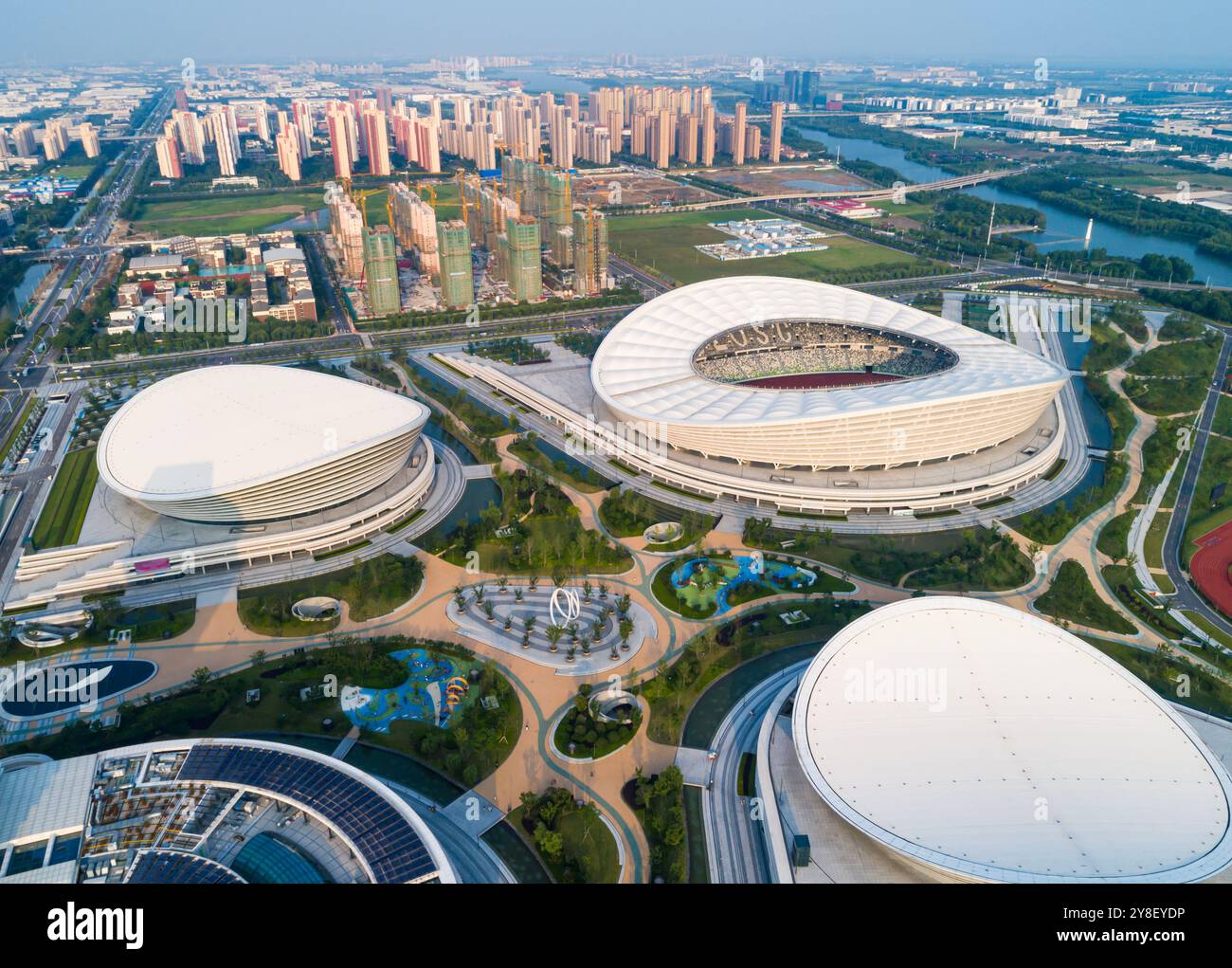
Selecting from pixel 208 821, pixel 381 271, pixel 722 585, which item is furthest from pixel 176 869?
pixel 381 271

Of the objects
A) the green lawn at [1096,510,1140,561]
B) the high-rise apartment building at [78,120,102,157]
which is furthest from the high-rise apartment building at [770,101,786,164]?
the green lawn at [1096,510,1140,561]

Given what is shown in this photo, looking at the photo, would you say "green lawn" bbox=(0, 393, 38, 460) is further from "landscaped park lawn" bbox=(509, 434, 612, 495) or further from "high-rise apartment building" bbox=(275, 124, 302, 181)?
"high-rise apartment building" bbox=(275, 124, 302, 181)

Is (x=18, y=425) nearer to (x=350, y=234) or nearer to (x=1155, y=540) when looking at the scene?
(x=350, y=234)

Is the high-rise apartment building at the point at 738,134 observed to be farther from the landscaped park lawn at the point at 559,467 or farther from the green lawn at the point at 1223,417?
the landscaped park lawn at the point at 559,467

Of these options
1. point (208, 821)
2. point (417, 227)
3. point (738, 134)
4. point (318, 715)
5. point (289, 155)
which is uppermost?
point (738, 134)
